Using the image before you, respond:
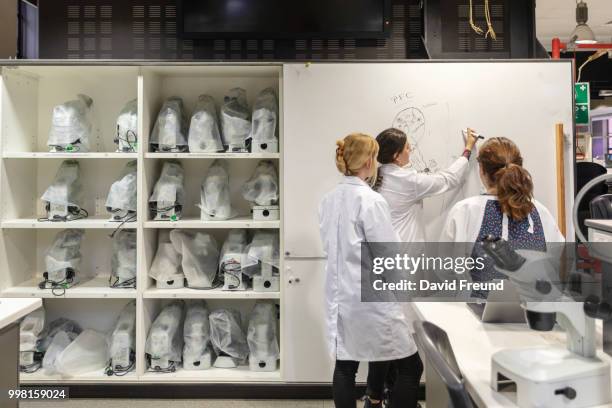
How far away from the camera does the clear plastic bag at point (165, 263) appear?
2.87 metres

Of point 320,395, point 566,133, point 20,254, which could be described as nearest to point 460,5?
point 566,133

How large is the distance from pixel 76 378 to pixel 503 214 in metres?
2.45

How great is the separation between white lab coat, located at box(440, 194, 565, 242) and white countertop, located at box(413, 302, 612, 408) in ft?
1.28

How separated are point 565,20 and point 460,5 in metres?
3.26

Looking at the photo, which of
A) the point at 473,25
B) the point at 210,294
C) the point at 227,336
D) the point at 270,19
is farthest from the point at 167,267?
the point at 473,25

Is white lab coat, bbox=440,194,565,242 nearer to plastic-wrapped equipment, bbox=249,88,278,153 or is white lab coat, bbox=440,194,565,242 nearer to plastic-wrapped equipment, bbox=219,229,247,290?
plastic-wrapped equipment, bbox=249,88,278,153

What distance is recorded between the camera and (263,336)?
283 centimetres

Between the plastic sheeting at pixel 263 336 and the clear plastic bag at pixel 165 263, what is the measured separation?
1.78ft

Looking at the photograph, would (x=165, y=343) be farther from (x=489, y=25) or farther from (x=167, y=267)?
(x=489, y=25)

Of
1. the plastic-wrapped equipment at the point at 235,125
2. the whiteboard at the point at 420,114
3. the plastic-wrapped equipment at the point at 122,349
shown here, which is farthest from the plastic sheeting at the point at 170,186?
the plastic-wrapped equipment at the point at 122,349

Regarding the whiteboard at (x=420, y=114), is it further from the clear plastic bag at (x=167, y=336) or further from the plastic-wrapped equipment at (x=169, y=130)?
the clear plastic bag at (x=167, y=336)

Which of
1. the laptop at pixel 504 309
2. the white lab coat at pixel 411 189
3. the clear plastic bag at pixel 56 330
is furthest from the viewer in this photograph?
the clear plastic bag at pixel 56 330

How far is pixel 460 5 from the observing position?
3.05 meters

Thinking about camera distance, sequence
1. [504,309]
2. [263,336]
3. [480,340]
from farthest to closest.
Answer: [263,336]
[504,309]
[480,340]
